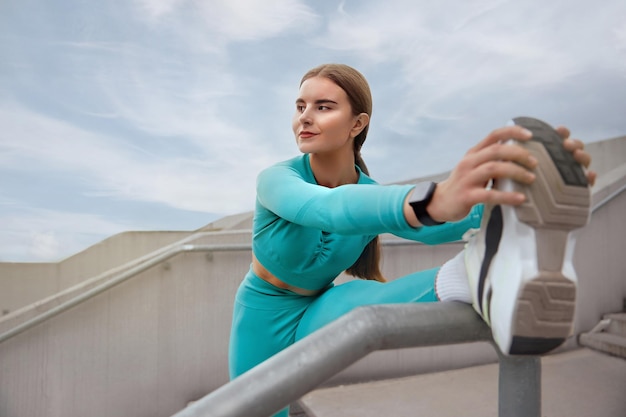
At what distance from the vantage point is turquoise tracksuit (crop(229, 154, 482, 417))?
0.98 m

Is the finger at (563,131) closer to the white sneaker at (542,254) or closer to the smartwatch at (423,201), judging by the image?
the white sneaker at (542,254)

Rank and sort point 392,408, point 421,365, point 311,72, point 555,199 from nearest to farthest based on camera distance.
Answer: point 555,199
point 311,72
point 392,408
point 421,365

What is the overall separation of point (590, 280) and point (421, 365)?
1562 millimetres

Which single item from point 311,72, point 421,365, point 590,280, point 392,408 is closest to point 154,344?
point 392,408

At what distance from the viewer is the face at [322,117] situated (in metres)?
1.48

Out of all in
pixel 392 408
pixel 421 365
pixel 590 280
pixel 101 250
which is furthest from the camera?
pixel 101 250

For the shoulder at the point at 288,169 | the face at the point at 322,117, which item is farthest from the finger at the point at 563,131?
the face at the point at 322,117

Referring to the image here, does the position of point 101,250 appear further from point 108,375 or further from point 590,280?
point 590,280

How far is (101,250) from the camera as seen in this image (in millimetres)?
6430

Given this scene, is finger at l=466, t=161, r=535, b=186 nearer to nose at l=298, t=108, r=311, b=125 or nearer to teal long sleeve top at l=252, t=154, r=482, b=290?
teal long sleeve top at l=252, t=154, r=482, b=290

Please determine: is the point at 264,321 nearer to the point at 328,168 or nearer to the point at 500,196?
the point at 328,168

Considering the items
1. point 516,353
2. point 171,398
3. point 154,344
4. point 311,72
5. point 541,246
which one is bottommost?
point 171,398

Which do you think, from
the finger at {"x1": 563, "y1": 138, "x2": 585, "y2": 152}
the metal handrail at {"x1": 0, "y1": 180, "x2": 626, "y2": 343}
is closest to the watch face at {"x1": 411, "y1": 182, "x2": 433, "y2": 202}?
the finger at {"x1": 563, "y1": 138, "x2": 585, "y2": 152}

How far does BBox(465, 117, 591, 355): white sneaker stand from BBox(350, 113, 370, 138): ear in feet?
2.78
